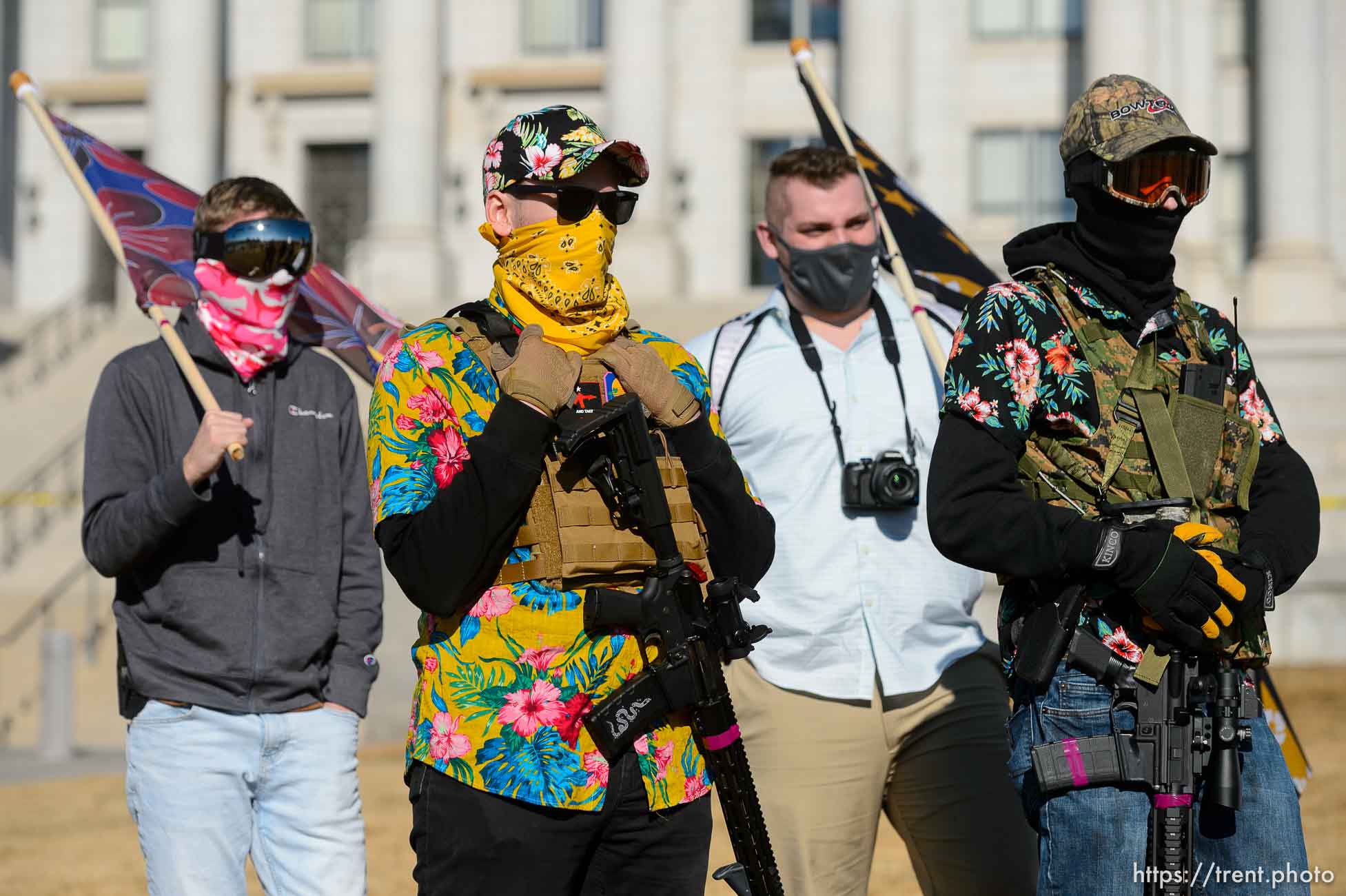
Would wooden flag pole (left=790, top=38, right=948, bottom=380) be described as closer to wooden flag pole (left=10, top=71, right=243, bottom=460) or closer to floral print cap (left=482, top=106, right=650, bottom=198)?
floral print cap (left=482, top=106, right=650, bottom=198)

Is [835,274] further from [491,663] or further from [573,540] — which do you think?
[491,663]

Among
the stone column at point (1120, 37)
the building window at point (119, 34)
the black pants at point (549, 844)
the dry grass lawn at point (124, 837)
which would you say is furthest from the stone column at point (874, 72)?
the black pants at point (549, 844)

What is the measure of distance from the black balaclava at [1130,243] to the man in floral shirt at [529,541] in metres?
0.86

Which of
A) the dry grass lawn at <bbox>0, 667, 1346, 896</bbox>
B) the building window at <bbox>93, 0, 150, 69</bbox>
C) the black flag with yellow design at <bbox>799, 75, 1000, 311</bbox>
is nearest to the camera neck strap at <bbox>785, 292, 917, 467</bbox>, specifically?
the black flag with yellow design at <bbox>799, 75, 1000, 311</bbox>

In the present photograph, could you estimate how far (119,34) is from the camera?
1265 inches

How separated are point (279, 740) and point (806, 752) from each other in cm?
140

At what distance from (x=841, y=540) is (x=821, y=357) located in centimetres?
55

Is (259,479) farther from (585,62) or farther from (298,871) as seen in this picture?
(585,62)

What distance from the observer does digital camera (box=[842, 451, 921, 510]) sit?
4992mm

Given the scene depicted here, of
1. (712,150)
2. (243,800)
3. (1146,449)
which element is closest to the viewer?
(1146,449)

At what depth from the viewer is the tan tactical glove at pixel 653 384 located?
3340 mm

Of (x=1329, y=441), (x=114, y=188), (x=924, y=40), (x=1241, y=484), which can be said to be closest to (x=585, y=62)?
(x=924, y=40)

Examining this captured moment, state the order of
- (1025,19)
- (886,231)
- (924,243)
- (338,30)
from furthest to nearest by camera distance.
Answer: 1. (338,30)
2. (1025,19)
3. (924,243)
4. (886,231)

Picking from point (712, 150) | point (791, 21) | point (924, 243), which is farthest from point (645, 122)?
point (924, 243)
